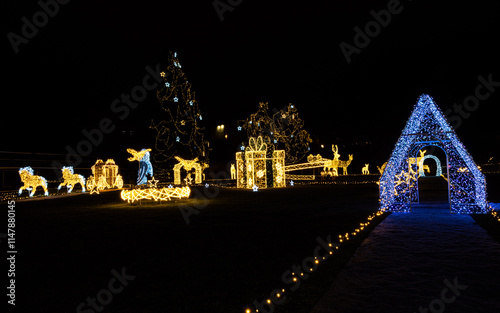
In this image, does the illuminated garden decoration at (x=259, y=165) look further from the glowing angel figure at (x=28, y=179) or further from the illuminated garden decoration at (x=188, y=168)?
the glowing angel figure at (x=28, y=179)

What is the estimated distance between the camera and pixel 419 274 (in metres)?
4.51

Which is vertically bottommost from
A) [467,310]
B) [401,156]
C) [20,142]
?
[467,310]

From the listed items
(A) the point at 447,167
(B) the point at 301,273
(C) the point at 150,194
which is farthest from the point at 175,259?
(C) the point at 150,194

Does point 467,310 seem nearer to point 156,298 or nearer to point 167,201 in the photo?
point 156,298

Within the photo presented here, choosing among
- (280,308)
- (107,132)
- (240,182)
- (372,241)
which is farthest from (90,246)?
(107,132)

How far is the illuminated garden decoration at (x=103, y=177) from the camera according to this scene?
2266cm

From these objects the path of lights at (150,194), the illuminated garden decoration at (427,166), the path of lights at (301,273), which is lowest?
the path of lights at (301,273)

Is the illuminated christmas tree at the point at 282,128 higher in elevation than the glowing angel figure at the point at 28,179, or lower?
higher

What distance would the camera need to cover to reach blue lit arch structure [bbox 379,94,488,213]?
9.91m

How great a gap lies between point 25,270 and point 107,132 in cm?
2855

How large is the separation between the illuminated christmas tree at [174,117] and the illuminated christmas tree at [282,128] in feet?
20.4

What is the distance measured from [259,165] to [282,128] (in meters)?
A: 10.8

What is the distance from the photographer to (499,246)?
5805mm

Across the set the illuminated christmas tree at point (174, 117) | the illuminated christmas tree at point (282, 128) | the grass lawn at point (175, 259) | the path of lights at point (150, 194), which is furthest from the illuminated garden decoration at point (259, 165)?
the grass lawn at point (175, 259)
